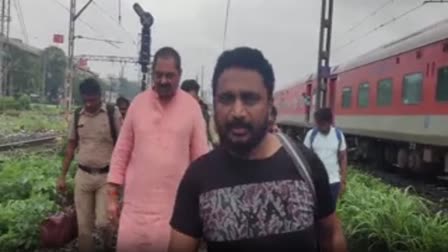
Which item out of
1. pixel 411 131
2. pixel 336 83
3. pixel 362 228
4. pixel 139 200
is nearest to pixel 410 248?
pixel 362 228

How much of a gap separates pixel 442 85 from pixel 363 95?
661cm

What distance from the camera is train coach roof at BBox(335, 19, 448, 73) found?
1401 centimetres

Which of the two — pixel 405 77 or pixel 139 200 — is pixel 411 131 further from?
pixel 139 200

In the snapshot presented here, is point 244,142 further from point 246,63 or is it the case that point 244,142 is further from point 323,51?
point 323,51

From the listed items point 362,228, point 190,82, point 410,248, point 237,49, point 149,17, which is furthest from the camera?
point 149,17

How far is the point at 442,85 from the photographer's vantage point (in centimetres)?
1345

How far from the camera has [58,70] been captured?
104625mm

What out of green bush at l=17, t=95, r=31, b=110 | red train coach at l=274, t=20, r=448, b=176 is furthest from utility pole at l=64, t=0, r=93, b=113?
green bush at l=17, t=95, r=31, b=110

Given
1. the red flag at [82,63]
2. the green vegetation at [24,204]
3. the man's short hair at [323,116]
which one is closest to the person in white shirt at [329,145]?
the man's short hair at [323,116]

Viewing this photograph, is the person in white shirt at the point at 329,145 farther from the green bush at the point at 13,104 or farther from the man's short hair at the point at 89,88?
the green bush at the point at 13,104

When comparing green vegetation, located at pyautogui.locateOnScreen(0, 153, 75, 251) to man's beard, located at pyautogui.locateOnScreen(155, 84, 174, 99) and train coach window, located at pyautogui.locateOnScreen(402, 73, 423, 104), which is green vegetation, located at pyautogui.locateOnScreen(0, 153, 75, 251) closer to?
man's beard, located at pyautogui.locateOnScreen(155, 84, 174, 99)

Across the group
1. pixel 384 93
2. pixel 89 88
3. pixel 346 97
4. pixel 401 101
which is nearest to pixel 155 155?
pixel 89 88

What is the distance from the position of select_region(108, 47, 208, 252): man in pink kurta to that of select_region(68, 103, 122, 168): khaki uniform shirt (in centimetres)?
176

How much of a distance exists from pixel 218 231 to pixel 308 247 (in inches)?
11.1
